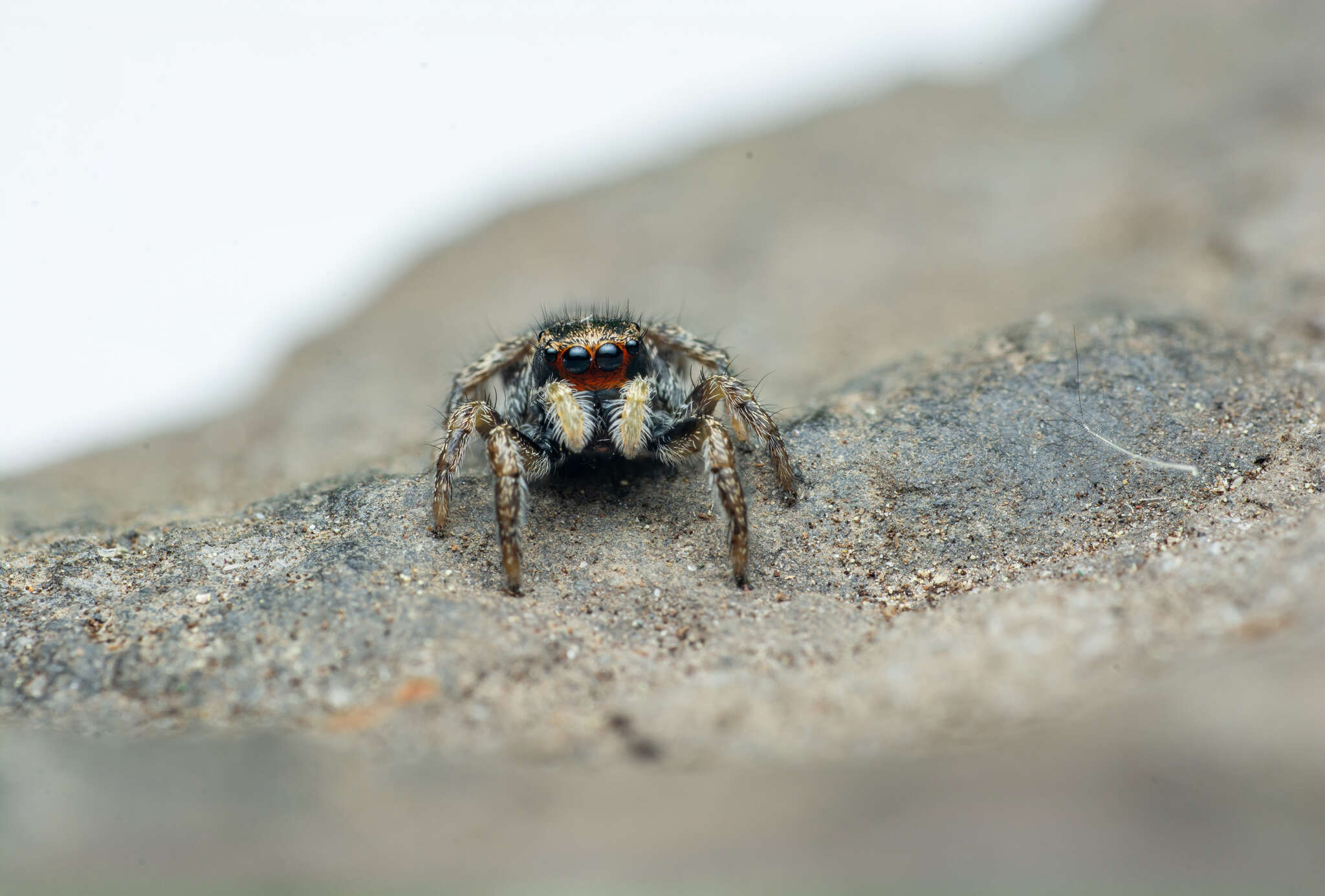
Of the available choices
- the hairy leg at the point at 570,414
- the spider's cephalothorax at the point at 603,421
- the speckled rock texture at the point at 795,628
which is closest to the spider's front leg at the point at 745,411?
the spider's cephalothorax at the point at 603,421

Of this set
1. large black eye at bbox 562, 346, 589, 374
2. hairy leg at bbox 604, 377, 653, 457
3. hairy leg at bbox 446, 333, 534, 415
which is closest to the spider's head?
large black eye at bbox 562, 346, 589, 374

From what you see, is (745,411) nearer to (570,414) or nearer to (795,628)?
(570,414)

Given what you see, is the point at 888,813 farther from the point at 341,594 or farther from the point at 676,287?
the point at 676,287

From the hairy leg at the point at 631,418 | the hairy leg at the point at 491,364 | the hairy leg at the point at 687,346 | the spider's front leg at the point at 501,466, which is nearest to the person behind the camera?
the spider's front leg at the point at 501,466

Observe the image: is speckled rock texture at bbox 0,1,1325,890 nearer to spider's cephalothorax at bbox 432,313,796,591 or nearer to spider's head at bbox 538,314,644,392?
spider's cephalothorax at bbox 432,313,796,591

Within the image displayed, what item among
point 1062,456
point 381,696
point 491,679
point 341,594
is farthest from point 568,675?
point 1062,456

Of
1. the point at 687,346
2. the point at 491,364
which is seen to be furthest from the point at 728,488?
the point at 491,364

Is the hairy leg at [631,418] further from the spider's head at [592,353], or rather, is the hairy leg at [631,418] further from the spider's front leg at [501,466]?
the spider's front leg at [501,466]

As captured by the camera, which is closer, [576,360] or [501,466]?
[501,466]
